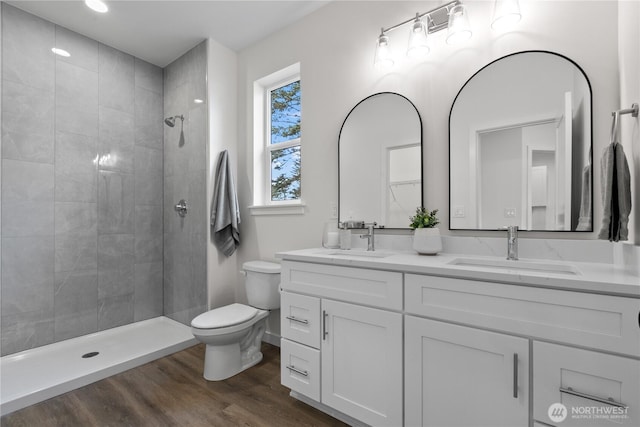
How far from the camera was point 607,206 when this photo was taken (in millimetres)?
1045

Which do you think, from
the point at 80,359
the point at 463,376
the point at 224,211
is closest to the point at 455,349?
the point at 463,376

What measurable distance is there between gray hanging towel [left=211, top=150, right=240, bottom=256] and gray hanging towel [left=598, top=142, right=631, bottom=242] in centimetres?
233

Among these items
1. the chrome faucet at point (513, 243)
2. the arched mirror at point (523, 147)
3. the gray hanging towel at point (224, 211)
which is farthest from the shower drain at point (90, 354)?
the chrome faucet at point (513, 243)

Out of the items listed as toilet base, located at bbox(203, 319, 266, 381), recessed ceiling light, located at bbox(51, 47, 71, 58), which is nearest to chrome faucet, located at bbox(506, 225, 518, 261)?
toilet base, located at bbox(203, 319, 266, 381)

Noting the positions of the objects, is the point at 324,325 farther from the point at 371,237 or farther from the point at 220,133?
the point at 220,133

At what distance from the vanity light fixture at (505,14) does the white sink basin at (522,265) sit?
1.17 m

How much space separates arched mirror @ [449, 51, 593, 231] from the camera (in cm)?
133

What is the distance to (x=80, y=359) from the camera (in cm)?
217

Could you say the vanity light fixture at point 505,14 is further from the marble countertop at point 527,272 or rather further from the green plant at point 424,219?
the marble countertop at point 527,272

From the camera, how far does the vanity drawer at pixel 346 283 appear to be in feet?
4.28

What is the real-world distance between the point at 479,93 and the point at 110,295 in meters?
3.29

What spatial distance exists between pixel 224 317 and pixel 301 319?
0.70 metres

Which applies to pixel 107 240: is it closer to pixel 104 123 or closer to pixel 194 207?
pixel 194 207

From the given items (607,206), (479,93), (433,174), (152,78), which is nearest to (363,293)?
(433,174)
